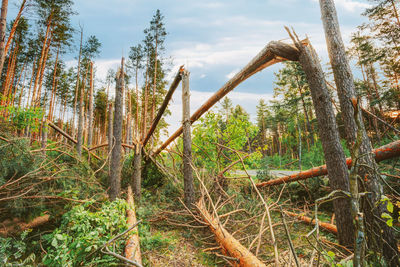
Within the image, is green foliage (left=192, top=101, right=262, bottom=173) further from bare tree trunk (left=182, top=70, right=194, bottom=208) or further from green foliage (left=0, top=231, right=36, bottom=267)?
green foliage (left=0, top=231, right=36, bottom=267)

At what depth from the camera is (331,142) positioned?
2471mm

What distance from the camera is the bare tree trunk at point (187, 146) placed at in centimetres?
377

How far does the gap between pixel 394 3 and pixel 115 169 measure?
21448 mm

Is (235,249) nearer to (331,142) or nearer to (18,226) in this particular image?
(331,142)

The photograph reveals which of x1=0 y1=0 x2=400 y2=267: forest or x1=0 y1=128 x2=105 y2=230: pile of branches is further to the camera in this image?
x1=0 y1=128 x2=105 y2=230: pile of branches

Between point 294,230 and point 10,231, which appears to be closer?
point 10,231

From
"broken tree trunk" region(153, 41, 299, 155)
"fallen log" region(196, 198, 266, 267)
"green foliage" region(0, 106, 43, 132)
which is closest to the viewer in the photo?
"fallen log" region(196, 198, 266, 267)

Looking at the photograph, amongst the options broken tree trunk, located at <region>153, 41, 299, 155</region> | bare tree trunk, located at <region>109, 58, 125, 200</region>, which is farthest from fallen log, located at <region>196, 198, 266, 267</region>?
broken tree trunk, located at <region>153, 41, 299, 155</region>

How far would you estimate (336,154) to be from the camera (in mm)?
2436

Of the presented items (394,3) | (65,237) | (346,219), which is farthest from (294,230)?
(394,3)

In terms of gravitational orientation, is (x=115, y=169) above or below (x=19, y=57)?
below

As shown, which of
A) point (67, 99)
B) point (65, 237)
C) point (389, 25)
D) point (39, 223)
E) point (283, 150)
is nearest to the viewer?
point (65, 237)

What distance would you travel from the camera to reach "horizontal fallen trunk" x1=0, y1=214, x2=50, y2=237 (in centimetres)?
295

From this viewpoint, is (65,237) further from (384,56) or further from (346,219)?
A: (384,56)
